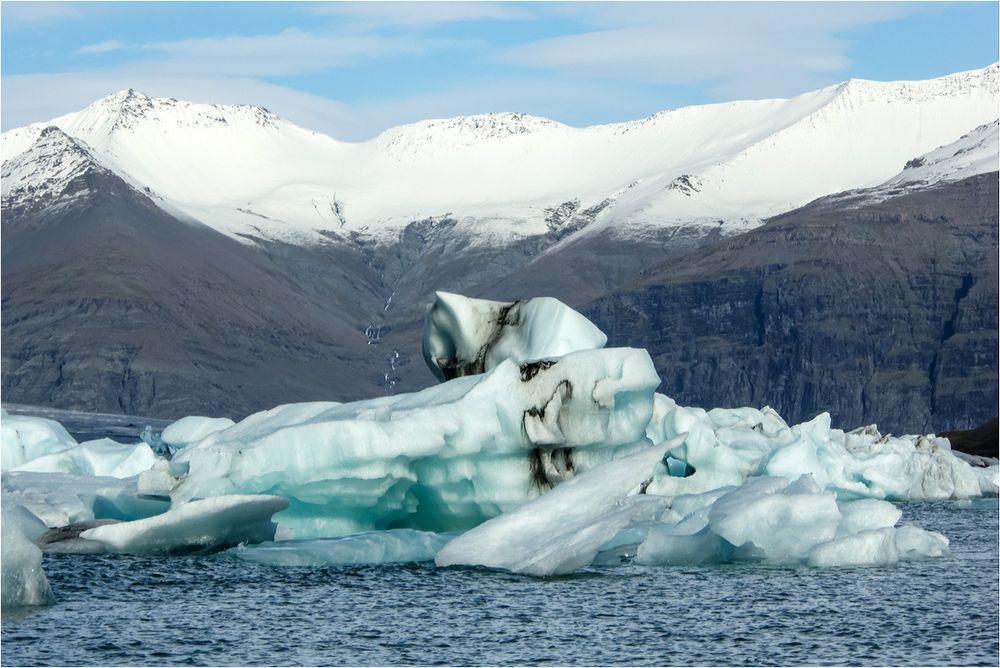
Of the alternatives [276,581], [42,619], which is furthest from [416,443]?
[42,619]

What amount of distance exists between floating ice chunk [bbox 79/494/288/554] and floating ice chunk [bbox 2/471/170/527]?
6.10ft

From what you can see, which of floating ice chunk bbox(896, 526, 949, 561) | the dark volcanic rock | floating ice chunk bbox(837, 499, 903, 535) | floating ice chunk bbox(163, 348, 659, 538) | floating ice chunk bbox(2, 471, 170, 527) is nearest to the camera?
floating ice chunk bbox(163, 348, 659, 538)

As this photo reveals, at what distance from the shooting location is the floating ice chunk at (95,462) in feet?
168

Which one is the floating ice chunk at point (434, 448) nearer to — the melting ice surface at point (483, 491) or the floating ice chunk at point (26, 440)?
the melting ice surface at point (483, 491)

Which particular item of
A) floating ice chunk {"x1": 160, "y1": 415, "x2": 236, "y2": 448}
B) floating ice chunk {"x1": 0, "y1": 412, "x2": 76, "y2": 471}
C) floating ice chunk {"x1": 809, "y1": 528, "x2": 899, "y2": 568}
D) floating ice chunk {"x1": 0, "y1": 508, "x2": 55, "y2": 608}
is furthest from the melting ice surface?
floating ice chunk {"x1": 0, "y1": 412, "x2": 76, "y2": 471}

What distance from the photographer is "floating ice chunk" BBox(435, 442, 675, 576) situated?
3127 centimetres

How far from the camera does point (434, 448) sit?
34.6m

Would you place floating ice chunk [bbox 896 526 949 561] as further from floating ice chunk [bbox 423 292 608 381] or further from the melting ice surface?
floating ice chunk [bbox 423 292 608 381]

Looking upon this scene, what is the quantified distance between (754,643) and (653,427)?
78.1 feet

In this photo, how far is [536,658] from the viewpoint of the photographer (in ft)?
81.4

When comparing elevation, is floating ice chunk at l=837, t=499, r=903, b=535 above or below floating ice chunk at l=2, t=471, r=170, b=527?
below

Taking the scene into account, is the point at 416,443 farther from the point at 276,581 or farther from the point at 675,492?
the point at 675,492

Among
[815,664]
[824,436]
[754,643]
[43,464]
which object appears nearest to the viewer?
[815,664]

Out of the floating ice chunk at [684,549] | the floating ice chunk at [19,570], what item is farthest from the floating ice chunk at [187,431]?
the floating ice chunk at [19,570]
